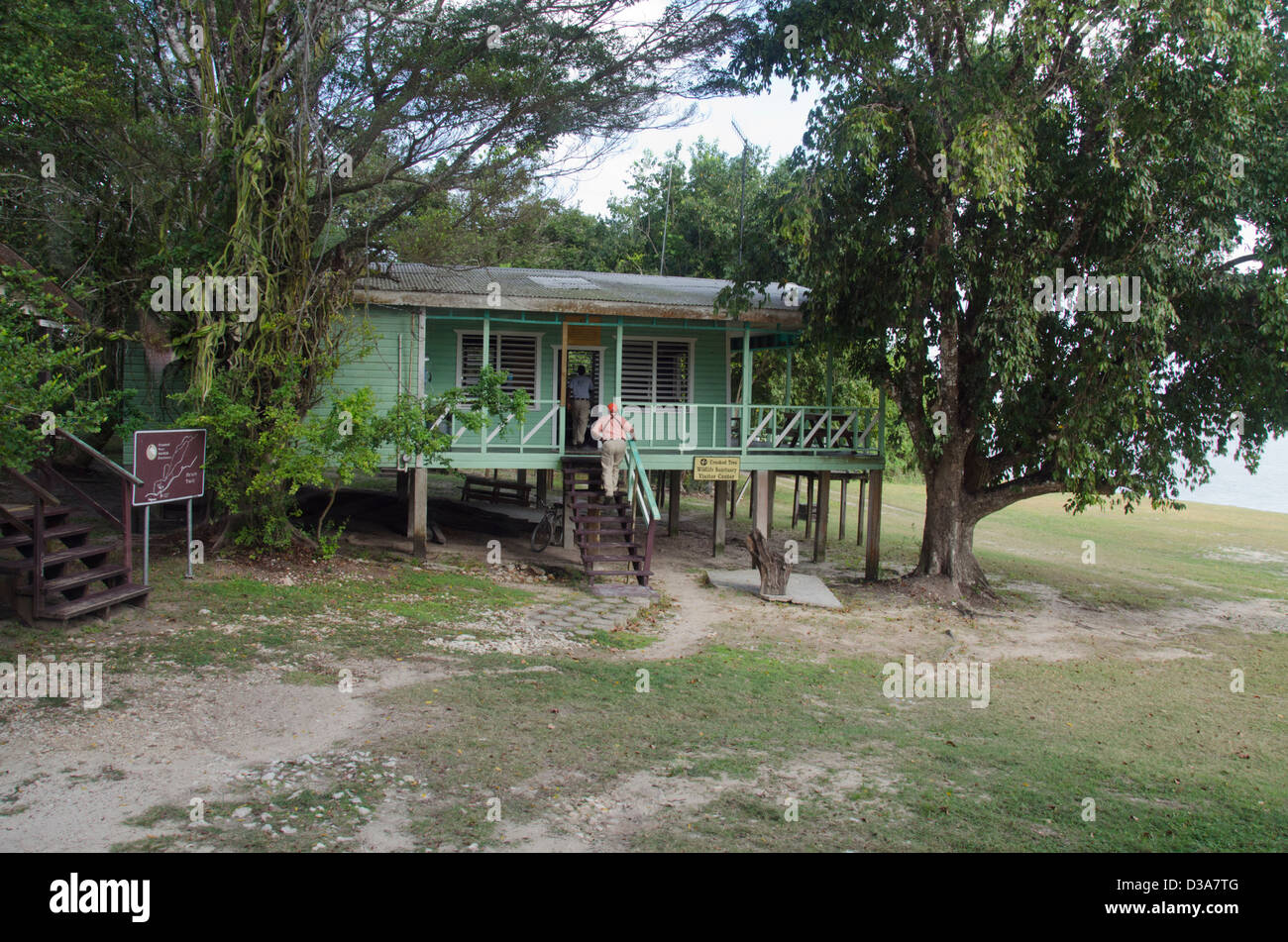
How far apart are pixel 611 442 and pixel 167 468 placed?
648cm

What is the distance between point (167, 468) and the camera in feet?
37.2

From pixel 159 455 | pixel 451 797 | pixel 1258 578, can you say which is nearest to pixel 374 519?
pixel 159 455

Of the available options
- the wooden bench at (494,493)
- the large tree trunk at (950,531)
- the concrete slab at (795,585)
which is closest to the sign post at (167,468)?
the concrete slab at (795,585)

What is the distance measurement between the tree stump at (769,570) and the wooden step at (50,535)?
30.5 feet

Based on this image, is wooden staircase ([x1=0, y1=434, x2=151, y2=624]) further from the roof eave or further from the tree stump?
the tree stump

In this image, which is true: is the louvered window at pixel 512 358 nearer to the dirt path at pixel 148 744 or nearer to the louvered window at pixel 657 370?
the louvered window at pixel 657 370

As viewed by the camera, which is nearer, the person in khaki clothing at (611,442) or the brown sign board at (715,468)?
the person in khaki clothing at (611,442)

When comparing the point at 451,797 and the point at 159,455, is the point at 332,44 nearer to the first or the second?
the point at 159,455

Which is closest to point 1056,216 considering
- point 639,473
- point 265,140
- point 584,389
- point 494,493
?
point 639,473

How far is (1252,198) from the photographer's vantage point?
13.9 metres

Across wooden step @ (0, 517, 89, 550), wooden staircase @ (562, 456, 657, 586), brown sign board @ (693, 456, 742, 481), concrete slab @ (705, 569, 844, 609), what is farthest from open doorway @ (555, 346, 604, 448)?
wooden step @ (0, 517, 89, 550)

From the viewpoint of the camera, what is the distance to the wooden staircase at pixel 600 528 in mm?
14320

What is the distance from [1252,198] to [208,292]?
49.4 feet

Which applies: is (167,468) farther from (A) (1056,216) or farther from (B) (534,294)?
(A) (1056,216)
